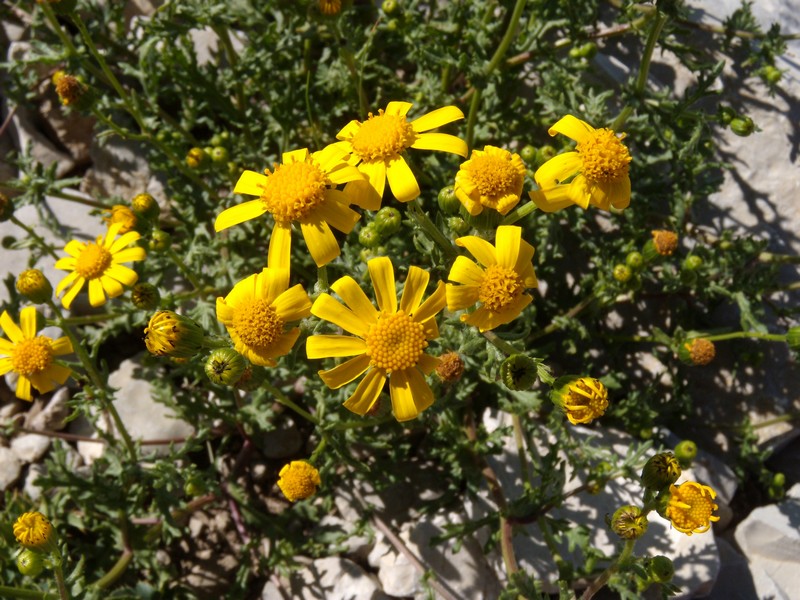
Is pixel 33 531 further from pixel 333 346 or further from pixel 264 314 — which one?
pixel 333 346

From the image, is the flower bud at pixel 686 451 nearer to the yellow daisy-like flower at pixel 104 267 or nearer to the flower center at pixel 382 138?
the flower center at pixel 382 138

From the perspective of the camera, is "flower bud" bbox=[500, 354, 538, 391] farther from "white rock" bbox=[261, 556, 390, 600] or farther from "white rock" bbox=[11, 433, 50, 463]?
"white rock" bbox=[11, 433, 50, 463]

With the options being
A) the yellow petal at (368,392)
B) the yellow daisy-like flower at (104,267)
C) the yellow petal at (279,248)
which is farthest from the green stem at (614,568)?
the yellow daisy-like flower at (104,267)

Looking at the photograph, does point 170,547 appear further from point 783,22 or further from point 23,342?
point 783,22

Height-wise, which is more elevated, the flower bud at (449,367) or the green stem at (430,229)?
the green stem at (430,229)

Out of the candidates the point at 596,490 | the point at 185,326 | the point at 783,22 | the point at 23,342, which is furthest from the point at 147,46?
the point at 783,22

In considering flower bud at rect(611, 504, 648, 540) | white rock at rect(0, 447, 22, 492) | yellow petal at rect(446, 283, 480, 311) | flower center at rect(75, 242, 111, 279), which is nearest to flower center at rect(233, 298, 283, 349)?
yellow petal at rect(446, 283, 480, 311)
